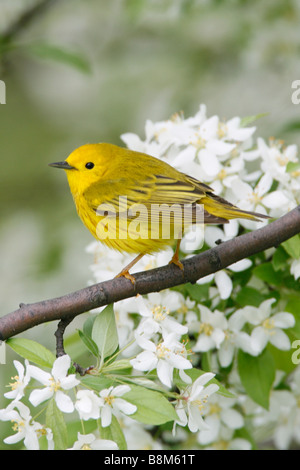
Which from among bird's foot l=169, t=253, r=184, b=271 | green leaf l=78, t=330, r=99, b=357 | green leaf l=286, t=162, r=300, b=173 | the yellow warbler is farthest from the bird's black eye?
green leaf l=78, t=330, r=99, b=357

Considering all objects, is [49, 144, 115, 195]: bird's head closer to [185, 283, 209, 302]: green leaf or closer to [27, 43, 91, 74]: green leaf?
[27, 43, 91, 74]: green leaf

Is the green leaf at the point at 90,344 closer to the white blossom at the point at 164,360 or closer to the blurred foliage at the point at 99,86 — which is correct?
the white blossom at the point at 164,360

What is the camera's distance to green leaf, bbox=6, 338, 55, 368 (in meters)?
1.91

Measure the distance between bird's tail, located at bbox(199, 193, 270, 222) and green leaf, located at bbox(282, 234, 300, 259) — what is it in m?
0.12

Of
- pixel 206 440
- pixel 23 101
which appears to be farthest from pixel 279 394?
pixel 23 101

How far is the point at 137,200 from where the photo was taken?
2771 mm

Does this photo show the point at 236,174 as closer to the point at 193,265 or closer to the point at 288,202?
the point at 288,202

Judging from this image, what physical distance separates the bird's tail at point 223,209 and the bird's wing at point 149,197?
0.03 metres

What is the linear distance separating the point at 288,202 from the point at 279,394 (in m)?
0.79

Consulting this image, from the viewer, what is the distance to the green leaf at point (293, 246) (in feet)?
7.62

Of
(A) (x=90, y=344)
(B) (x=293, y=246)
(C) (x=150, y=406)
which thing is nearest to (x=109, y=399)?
(C) (x=150, y=406)

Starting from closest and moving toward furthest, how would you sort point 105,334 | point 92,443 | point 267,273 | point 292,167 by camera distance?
point 92,443
point 105,334
point 267,273
point 292,167

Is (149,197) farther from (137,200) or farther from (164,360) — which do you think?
(164,360)

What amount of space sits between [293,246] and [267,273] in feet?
0.49
